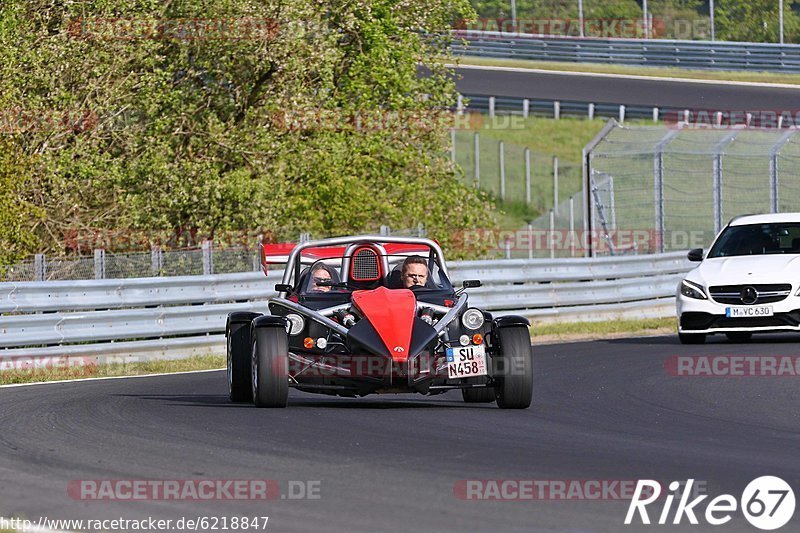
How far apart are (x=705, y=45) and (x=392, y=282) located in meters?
41.5

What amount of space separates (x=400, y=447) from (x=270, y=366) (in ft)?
7.60

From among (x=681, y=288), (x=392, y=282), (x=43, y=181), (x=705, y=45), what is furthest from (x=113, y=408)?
(x=705, y=45)

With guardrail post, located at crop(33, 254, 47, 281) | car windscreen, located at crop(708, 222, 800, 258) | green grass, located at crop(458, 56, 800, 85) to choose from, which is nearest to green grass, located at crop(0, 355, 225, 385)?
guardrail post, located at crop(33, 254, 47, 281)

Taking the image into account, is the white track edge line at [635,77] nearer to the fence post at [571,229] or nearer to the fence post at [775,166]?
the fence post at [571,229]

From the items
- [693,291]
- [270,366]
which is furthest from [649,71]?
[270,366]

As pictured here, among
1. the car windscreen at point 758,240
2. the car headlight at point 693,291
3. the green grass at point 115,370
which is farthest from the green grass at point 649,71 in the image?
the green grass at point 115,370

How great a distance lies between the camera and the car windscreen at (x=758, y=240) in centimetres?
1922

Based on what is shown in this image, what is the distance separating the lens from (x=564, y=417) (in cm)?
1104

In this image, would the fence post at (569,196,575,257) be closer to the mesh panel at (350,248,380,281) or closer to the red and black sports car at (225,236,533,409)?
the mesh panel at (350,248,380,281)

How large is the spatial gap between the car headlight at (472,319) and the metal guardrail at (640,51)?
37.1m

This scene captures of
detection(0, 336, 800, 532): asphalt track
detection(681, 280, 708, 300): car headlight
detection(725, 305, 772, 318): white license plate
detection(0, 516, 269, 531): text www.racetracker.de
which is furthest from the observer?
detection(681, 280, 708, 300): car headlight

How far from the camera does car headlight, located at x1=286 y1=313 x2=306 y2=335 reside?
11484mm

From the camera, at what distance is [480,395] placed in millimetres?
12258

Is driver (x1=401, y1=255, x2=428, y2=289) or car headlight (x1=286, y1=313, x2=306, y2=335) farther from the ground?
driver (x1=401, y1=255, x2=428, y2=289)
